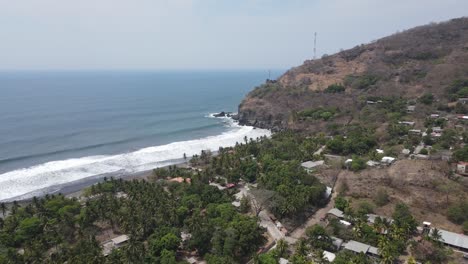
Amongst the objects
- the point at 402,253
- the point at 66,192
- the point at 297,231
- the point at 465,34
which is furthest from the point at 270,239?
the point at 465,34

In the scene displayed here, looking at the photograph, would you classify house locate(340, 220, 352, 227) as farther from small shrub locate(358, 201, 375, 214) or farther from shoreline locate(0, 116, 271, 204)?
shoreline locate(0, 116, 271, 204)

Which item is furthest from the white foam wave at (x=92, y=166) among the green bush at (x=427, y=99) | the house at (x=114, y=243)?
the green bush at (x=427, y=99)

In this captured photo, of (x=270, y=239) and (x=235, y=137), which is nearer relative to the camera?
(x=270, y=239)

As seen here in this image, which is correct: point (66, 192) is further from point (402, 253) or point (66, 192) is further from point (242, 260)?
point (402, 253)

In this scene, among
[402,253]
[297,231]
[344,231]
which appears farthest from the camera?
[297,231]

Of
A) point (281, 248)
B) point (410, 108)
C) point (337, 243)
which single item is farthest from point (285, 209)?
point (410, 108)

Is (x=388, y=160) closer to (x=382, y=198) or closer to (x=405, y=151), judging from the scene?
(x=405, y=151)
